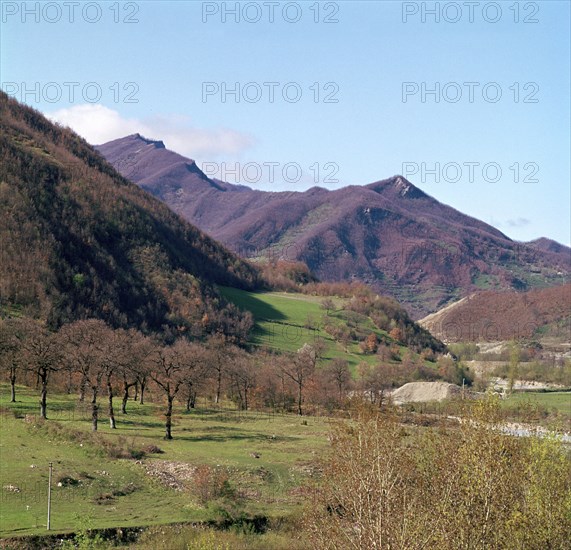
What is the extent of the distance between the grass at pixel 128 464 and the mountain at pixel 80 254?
51552 mm

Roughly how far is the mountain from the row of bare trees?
31.1m

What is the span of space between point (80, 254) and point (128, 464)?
109m

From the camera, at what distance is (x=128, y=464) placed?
50.6 m

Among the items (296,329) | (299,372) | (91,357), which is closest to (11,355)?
(91,357)

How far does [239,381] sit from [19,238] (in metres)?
67.5

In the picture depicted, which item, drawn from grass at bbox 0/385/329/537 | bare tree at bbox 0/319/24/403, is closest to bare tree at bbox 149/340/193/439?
grass at bbox 0/385/329/537

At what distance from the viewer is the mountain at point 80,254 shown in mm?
126312

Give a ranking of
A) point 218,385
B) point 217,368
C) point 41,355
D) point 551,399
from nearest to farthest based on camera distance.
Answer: point 41,355 < point 217,368 < point 218,385 < point 551,399

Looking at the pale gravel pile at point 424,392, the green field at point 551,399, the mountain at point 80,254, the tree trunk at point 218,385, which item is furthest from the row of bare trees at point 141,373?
the mountain at point 80,254


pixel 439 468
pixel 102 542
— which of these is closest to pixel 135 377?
pixel 102 542

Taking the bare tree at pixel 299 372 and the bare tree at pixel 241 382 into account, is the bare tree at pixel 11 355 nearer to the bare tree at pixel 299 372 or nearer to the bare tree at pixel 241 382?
the bare tree at pixel 241 382

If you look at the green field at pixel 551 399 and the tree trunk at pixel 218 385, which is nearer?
the tree trunk at pixel 218 385

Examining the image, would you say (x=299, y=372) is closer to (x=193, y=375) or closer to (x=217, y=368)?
(x=217, y=368)

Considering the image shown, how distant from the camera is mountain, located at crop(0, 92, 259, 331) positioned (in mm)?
126312
